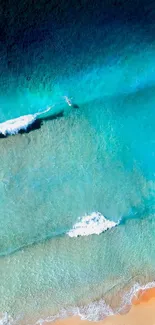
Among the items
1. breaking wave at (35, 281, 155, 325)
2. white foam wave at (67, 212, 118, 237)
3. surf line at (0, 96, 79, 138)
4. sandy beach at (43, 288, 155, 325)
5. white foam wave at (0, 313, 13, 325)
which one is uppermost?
surf line at (0, 96, 79, 138)

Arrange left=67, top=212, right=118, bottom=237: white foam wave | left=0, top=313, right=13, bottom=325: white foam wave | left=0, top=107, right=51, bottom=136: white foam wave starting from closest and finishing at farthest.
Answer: left=0, top=313, right=13, bottom=325: white foam wave
left=0, top=107, right=51, bottom=136: white foam wave
left=67, top=212, right=118, bottom=237: white foam wave

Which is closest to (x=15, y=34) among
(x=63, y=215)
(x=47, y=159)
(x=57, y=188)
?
(x=47, y=159)

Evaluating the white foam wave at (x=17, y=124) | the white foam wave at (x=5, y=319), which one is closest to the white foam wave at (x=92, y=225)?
the white foam wave at (x=5, y=319)

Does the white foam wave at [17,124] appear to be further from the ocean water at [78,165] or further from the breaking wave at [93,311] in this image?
the breaking wave at [93,311]

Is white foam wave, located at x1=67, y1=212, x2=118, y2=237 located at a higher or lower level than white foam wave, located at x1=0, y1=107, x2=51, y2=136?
lower

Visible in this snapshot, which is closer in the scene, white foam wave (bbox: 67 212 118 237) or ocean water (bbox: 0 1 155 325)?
ocean water (bbox: 0 1 155 325)

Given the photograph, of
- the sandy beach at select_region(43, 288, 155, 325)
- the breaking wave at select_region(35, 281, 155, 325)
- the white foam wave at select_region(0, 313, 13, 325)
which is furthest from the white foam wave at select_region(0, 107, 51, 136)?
the sandy beach at select_region(43, 288, 155, 325)

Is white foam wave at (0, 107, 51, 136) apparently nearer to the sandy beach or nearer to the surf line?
the surf line
